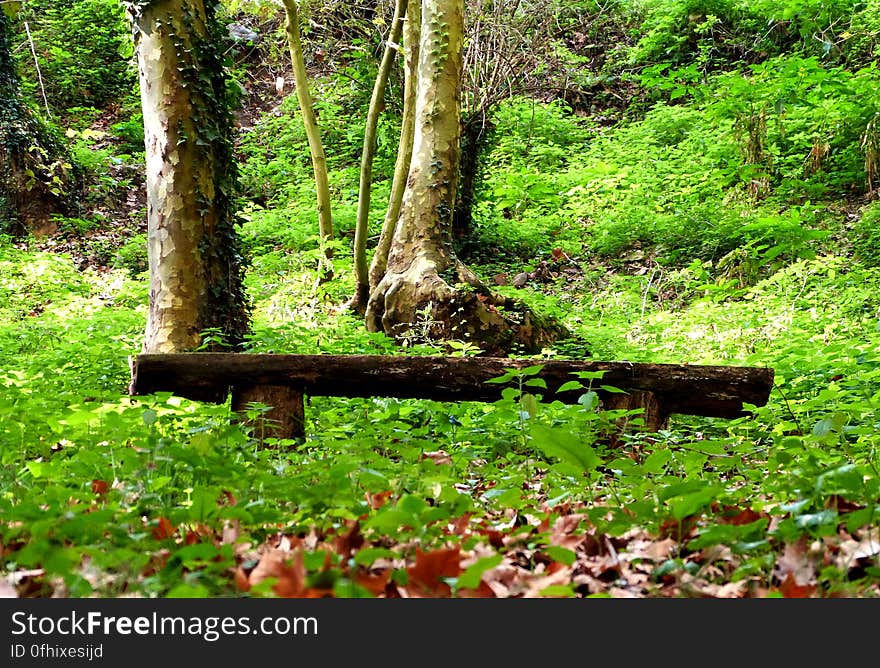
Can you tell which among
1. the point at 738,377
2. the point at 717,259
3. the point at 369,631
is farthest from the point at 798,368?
the point at 717,259

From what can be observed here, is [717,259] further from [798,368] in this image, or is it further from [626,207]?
[798,368]

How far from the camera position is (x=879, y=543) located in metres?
2.03

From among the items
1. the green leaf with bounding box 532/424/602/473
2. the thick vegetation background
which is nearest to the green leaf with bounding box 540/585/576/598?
the thick vegetation background

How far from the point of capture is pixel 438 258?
8.66 m

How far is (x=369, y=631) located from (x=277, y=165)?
15.9 metres

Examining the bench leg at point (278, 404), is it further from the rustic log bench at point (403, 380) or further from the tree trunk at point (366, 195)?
the tree trunk at point (366, 195)

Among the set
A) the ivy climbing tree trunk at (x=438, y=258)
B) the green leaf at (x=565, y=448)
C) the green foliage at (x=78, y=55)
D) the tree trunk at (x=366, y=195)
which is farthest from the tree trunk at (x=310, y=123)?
the green foliage at (x=78, y=55)

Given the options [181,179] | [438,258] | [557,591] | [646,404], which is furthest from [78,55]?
[557,591]

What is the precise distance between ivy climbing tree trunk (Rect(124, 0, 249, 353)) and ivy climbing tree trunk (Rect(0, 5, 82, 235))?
8845mm

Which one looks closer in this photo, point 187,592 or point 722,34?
point 187,592

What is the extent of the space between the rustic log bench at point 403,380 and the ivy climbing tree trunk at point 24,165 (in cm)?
1135

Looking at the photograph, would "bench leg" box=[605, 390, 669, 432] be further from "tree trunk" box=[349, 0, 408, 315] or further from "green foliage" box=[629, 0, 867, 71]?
"green foliage" box=[629, 0, 867, 71]

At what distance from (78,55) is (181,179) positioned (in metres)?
15.3

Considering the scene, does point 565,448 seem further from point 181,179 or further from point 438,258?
point 438,258
